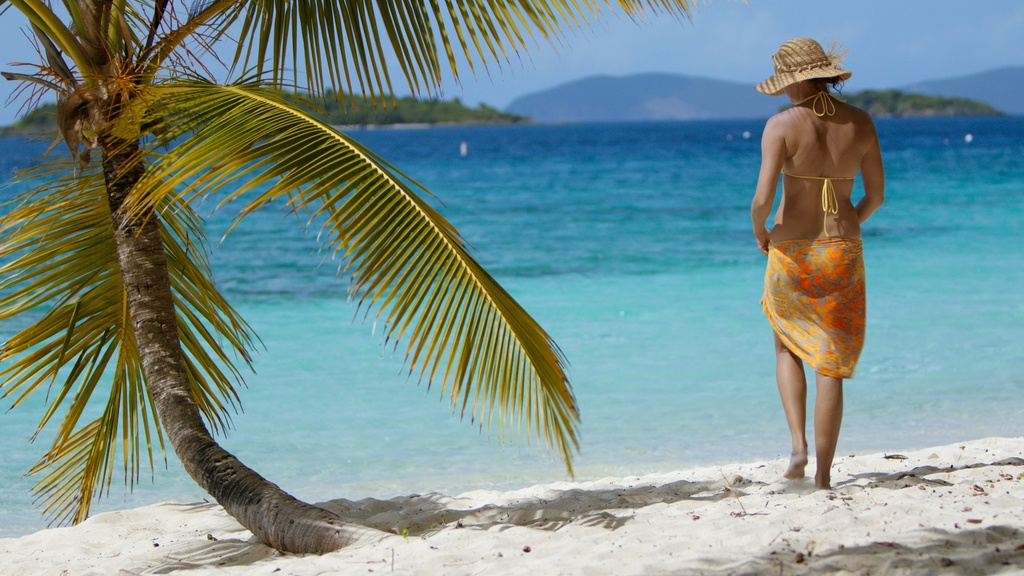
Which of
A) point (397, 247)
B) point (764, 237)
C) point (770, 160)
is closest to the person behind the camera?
point (397, 247)

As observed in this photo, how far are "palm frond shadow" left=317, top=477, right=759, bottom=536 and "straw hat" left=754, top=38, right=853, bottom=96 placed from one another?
1.51m

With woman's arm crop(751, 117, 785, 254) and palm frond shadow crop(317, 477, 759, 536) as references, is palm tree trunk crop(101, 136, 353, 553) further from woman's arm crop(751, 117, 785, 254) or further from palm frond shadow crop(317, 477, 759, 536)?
woman's arm crop(751, 117, 785, 254)

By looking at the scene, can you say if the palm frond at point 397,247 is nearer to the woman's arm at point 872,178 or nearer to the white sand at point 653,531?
the white sand at point 653,531

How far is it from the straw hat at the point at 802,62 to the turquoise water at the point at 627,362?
209 cm

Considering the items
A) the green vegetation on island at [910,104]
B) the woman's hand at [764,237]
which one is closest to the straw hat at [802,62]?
the woman's hand at [764,237]

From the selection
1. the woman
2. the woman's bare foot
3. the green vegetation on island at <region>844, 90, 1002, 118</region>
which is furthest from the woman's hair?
the green vegetation on island at <region>844, 90, 1002, 118</region>

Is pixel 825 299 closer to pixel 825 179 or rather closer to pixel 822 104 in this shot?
pixel 825 179

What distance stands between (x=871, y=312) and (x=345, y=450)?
592cm

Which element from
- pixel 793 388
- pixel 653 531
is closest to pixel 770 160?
pixel 793 388

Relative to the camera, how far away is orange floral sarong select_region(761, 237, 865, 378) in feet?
10.6

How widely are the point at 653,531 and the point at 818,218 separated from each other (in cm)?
123

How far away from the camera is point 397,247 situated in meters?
2.74

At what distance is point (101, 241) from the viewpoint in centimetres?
371

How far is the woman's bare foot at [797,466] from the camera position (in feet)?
11.4
